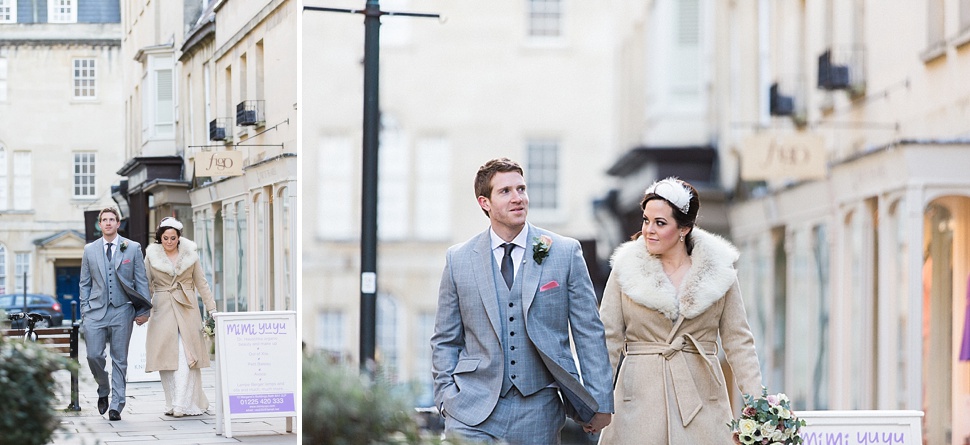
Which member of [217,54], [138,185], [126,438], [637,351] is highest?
[217,54]

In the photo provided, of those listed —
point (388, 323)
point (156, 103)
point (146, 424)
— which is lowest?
point (388, 323)

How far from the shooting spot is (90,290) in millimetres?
5613

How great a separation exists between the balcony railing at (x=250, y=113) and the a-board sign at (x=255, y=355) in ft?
2.30

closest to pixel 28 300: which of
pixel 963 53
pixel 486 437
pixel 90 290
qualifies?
pixel 90 290

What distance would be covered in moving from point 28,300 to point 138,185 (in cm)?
60

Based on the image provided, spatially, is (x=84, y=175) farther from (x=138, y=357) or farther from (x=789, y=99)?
(x=789, y=99)

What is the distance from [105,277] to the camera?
567cm

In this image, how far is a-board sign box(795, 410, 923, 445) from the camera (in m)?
5.35

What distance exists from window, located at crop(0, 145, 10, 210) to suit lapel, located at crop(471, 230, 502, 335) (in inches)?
72.0

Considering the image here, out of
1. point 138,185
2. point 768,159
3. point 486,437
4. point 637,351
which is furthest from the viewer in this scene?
point 768,159

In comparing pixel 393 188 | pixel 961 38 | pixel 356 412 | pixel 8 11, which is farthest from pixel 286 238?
pixel 393 188

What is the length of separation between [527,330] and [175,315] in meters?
2.02

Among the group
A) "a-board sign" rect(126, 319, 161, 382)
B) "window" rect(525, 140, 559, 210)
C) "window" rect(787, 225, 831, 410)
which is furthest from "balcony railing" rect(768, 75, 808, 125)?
"window" rect(525, 140, 559, 210)

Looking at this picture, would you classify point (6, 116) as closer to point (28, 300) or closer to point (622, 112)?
point (28, 300)
